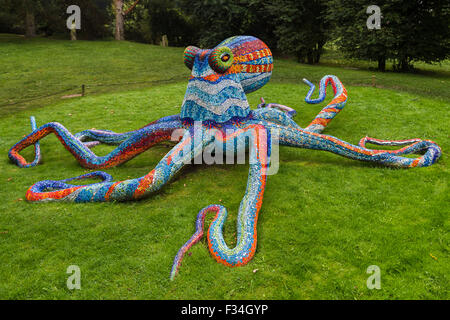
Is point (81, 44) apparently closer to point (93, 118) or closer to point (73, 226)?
point (93, 118)

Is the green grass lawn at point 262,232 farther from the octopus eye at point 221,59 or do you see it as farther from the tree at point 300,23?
the tree at point 300,23

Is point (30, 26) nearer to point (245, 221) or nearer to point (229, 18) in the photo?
point (229, 18)

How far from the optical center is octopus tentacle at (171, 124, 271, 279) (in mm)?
3464

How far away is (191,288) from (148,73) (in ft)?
45.9

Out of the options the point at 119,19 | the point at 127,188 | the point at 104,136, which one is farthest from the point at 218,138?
the point at 119,19

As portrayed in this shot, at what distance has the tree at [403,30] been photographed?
1429 cm

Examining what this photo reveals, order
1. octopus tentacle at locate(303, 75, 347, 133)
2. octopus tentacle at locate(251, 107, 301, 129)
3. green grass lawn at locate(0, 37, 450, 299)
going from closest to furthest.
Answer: green grass lawn at locate(0, 37, 450, 299) → octopus tentacle at locate(251, 107, 301, 129) → octopus tentacle at locate(303, 75, 347, 133)

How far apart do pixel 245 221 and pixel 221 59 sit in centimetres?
233

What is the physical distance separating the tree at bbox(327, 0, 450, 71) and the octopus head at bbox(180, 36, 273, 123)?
1176 cm

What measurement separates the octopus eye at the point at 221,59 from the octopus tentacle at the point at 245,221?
94 cm

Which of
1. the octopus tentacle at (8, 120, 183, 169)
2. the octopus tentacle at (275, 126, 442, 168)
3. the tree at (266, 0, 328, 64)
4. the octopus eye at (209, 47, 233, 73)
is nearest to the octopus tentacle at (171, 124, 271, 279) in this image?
the octopus tentacle at (275, 126, 442, 168)

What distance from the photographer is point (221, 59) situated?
4699 mm

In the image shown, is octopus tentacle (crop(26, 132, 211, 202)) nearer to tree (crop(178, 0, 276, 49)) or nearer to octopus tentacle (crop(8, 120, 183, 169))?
octopus tentacle (crop(8, 120, 183, 169))

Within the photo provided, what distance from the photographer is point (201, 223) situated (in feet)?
13.3
